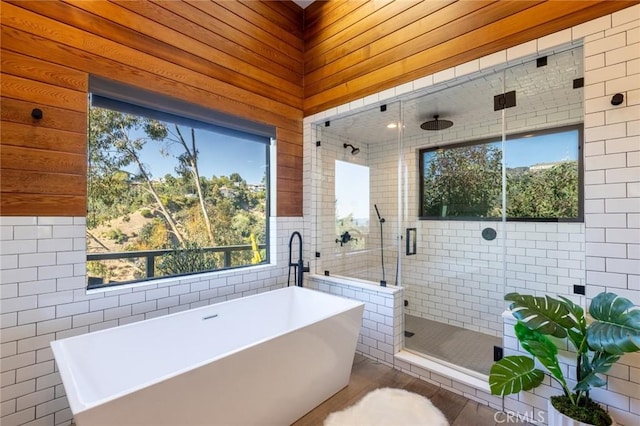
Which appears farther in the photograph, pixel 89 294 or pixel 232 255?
pixel 232 255

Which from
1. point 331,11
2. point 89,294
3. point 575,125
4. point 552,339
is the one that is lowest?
point 552,339

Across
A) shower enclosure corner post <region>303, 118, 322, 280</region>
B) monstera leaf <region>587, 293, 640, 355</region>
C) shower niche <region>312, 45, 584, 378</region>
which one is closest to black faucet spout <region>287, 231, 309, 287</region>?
shower enclosure corner post <region>303, 118, 322, 280</region>

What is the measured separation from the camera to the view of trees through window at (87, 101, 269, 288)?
2414 millimetres

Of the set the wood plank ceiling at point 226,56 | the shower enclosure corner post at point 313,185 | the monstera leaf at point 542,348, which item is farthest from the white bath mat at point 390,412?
the wood plank ceiling at point 226,56

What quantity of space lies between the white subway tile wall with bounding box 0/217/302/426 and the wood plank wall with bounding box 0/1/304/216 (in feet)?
0.55

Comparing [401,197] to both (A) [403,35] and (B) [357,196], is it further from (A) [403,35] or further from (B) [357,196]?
(A) [403,35]

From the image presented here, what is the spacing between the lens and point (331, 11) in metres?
3.39

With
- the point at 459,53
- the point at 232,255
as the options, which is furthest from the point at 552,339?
the point at 232,255

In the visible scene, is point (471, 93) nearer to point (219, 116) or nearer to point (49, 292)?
point (219, 116)

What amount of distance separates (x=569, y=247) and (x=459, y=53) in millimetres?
2141

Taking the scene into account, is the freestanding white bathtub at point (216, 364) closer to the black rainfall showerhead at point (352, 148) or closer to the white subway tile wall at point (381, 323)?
the white subway tile wall at point (381, 323)

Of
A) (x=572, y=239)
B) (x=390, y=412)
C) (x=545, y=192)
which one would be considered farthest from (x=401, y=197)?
(x=390, y=412)

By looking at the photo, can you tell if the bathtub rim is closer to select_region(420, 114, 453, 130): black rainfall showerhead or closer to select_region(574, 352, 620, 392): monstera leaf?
select_region(574, 352, 620, 392): monstera leaf

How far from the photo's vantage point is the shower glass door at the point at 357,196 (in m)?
3.49
